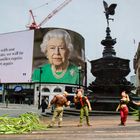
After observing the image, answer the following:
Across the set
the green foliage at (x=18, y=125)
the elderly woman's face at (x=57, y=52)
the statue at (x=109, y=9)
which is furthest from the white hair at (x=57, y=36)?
the green foliage at (x=18, y=125)

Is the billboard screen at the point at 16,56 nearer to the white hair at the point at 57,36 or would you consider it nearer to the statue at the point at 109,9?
the white hair at the point at 57,36

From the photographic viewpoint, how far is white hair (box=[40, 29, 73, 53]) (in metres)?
94.4

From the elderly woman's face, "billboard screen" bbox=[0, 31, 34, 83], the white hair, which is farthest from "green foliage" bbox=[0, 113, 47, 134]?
"billboard screen" bbox=[0, 31, 34, 83]

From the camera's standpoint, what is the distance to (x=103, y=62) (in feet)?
80.8

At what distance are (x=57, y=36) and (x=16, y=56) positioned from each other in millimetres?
12716

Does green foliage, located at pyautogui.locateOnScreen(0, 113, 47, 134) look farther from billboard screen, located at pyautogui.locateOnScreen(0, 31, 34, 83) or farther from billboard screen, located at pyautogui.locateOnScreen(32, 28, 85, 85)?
billboard screen, located at pyautogui.locateOnScreen(0, 31, 34, 83)

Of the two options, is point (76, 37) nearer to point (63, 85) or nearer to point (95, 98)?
point (63, 85)

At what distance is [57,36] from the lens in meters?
94.5

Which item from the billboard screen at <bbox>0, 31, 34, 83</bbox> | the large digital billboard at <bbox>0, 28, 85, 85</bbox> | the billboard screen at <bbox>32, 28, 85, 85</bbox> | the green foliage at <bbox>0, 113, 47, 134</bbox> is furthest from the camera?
the billboard screen at <bbox>0, 31, 34, 83</bbox>

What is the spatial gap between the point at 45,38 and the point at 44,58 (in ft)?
17.8

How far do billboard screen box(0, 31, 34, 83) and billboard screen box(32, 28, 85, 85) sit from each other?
1.94 metres

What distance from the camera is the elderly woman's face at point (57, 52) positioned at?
92938 mm

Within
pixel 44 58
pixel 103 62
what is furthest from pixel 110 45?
pixel 44 58

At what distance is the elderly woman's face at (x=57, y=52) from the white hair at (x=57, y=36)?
Result: 3.36 feet
